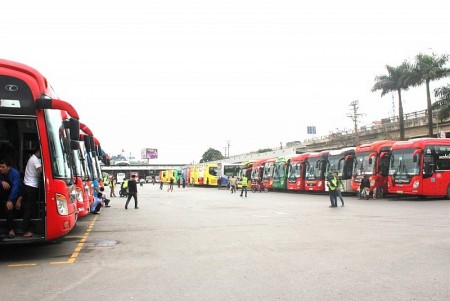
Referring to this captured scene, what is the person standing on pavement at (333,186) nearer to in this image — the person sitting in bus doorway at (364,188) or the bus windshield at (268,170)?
the person sitting in bus doorway at (364,188)

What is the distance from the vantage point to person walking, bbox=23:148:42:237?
756cm

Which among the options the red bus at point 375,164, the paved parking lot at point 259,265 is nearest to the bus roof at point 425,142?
the red bus at point 375,164

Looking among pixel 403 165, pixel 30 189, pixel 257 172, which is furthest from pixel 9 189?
pixel 257 172

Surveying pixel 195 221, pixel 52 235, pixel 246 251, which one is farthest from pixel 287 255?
pixel 195 221

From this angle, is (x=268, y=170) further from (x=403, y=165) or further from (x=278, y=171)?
(x=403, y=165)

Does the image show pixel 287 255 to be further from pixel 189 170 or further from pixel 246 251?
pixel 189 170

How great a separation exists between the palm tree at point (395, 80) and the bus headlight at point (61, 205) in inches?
1450

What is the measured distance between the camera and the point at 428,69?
120ft

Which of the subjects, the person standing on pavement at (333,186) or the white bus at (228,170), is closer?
the person standing on pavement at (333,186)

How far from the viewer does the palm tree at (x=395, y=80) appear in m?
39.1

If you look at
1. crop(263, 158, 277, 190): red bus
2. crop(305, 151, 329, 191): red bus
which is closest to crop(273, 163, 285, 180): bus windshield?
crop(263, 158, 277, 190): red bus

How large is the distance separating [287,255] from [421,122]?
42486 millimetres

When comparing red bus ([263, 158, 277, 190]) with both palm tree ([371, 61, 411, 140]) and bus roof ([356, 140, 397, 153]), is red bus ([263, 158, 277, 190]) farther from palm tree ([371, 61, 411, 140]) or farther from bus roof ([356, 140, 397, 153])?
bus roof ([356, 140, 397, 153])

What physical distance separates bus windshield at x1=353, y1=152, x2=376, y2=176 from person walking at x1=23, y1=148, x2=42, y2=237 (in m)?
21.3
